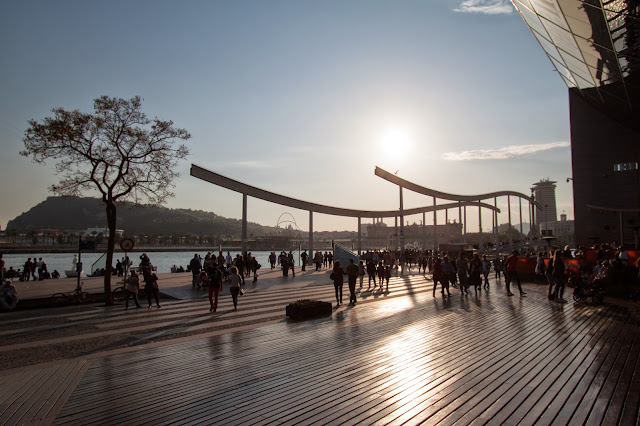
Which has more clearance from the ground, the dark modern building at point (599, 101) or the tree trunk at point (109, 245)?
the dark modern building at point (599, 101)

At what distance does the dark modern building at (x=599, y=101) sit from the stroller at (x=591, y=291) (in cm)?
1306

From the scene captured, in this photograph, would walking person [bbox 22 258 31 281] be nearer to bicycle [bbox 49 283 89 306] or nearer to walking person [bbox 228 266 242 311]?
bicycle [bbox 49 283 89 306]

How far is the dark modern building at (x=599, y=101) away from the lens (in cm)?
1963

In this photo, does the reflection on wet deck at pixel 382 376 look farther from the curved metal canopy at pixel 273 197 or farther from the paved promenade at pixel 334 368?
the curved metal canopy at pixel 273 197

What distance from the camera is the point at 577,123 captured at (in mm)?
39031

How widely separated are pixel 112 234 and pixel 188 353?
922 centimetres

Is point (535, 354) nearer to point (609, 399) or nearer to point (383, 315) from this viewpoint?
point (609, 399)

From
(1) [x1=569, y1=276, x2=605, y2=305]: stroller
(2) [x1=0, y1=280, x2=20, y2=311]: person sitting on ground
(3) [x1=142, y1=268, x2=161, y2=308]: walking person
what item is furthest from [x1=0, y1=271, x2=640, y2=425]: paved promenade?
(2) [x1=0, y1=280, x2=20, y2=311]: person sitting on ground

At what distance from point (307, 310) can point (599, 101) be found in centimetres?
3887

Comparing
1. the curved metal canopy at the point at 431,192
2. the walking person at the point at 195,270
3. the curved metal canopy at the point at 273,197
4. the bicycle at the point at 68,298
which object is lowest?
Answer: the bicycle at the point at 68,298

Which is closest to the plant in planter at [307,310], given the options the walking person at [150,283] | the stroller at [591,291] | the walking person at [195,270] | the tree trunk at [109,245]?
the walking person at [150,283]

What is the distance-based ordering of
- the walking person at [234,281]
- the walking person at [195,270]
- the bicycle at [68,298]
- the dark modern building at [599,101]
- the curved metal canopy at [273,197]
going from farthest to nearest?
1. the curved metal canopy at [273,197]
2. the dark modern building at [599,101]
3. the walking person at [195,270]
4. the bicycle at [68,298]
5. the walking person at [234,281]

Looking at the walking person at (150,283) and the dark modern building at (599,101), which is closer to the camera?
the walking person at (150,283)

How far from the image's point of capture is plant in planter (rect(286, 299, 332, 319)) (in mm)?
10648
